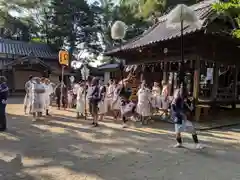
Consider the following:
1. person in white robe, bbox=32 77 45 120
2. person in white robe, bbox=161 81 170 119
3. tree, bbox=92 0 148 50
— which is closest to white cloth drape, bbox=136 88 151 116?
person in white robe, bbox=161 81 170 119

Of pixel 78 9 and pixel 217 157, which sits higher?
pixel 78 9

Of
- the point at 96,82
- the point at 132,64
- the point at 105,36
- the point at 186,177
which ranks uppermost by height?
the point at 105,36

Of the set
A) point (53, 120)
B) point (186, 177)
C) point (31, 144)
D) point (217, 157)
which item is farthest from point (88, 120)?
point (186, 177)

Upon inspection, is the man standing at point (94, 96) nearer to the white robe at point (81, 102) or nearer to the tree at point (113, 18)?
the white robe at point (81, 102)

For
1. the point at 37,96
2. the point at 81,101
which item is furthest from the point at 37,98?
the point at 81,101

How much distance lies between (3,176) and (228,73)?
1395cm

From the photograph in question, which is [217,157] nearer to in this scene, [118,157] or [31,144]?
[118,157]

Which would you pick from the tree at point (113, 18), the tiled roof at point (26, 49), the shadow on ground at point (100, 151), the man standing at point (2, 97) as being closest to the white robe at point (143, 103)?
the shadow on ground at point (100, 151)

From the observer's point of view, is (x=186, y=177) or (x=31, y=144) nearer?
(x=186, y=177)

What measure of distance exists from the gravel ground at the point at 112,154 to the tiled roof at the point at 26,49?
71.8 ft

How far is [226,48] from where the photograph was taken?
12.1m

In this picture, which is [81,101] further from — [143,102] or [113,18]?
[113,18]

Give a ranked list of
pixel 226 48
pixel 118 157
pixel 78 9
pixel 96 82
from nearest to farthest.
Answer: pixel 118 157
pixel 96 82
pixel 226 48
pixel 78 9

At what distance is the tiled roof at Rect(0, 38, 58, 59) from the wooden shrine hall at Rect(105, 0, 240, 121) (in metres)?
17.4
